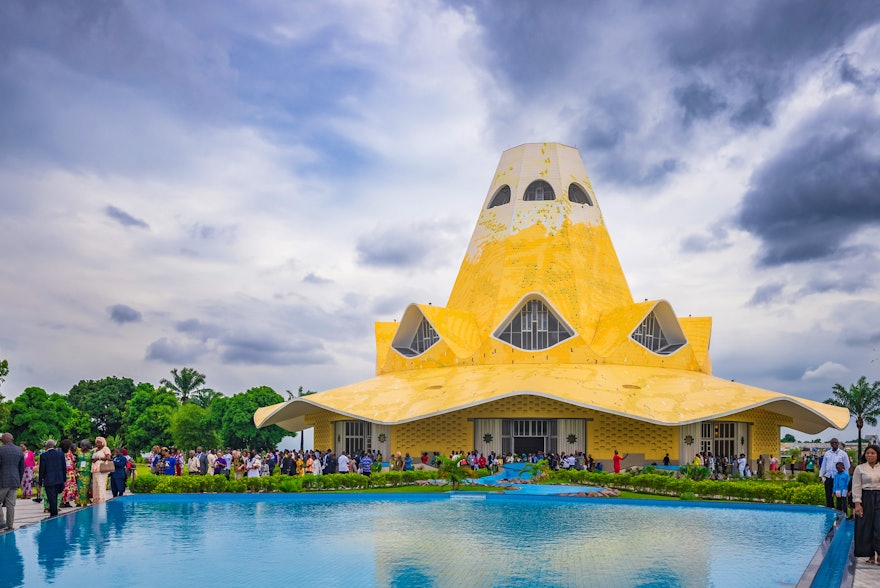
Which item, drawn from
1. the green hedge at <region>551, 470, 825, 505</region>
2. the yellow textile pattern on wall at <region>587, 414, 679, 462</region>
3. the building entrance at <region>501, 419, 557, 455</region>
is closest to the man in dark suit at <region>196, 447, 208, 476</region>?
the green hedge at <region>551, 470, 825, 505</region>

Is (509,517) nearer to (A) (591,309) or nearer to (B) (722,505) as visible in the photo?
(B) (722,505)

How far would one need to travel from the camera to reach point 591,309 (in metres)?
38.1

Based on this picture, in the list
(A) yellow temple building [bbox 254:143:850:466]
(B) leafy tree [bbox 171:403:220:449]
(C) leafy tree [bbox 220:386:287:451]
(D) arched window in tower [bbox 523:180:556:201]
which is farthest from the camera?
(C) leafy tree [bbox 220:386:287:451]

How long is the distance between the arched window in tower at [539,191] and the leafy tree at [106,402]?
123ft

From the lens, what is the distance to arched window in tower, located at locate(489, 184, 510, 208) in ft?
139

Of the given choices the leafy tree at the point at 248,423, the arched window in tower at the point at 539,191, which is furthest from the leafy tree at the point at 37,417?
the arched window in tower at the point at 539,191

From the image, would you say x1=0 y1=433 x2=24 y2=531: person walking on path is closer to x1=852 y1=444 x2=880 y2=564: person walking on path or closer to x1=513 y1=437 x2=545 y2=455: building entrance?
x1=852 y1=444 x2=880 y2=564: person walking on path

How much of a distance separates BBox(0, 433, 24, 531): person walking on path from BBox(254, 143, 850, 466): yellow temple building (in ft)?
63.6

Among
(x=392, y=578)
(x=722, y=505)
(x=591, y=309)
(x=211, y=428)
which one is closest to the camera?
(x=392, y=578)

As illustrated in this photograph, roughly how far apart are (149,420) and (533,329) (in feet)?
96.5

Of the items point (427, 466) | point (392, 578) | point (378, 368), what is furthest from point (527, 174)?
point (392, 578)

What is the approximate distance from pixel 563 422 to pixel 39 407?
3074 centimetres

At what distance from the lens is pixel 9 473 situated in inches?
529

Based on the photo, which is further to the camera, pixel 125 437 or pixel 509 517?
pixel 125 437
